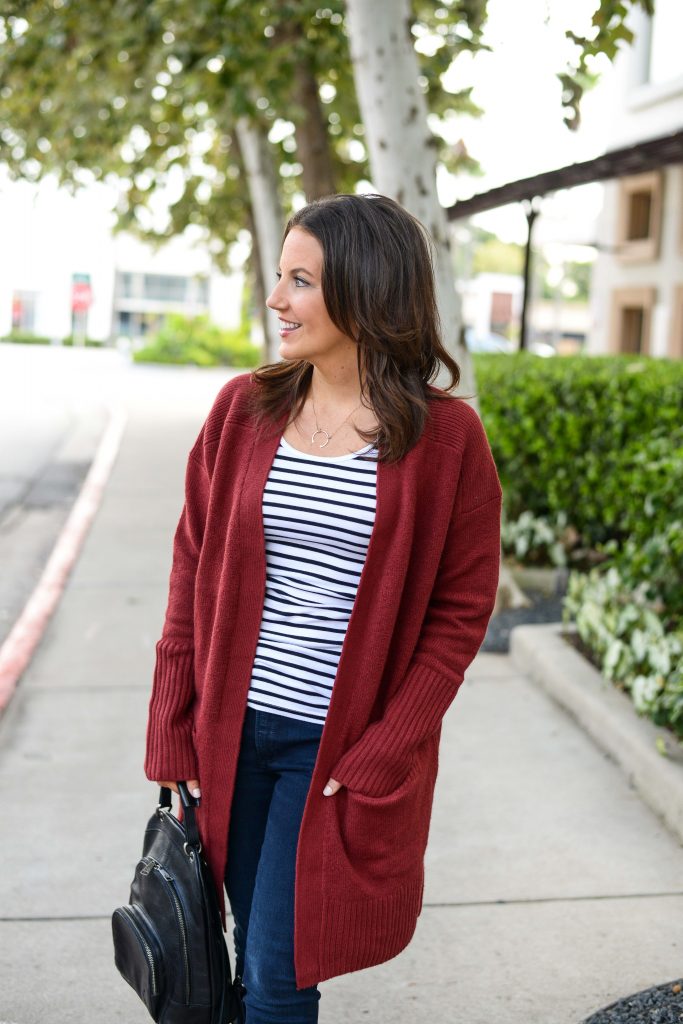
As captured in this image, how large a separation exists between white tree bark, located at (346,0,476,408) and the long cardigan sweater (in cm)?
446

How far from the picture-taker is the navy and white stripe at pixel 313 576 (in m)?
2.36

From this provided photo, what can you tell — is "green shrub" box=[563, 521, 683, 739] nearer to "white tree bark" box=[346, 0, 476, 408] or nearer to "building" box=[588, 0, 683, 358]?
"white tree bark" box=[346, 0, 476, 408]

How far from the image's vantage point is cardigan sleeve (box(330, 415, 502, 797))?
231 cm

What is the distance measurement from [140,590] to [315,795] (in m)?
5.77

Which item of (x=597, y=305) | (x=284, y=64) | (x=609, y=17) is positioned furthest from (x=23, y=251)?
(x=609, y=17)

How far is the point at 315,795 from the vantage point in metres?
2.31

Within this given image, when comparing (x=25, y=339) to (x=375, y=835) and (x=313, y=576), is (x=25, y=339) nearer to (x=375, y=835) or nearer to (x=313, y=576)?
(x=313, y=576)

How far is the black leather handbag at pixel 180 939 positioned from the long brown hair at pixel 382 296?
860mm

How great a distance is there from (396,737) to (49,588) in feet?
19.1

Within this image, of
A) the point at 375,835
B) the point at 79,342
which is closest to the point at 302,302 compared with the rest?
the point at 375,835

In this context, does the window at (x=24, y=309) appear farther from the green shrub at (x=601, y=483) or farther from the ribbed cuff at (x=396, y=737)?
the ribbed cuff at (x=396, y=737)

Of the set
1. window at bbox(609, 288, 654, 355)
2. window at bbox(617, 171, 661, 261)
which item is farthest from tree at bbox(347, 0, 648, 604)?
window at bbox(609, 288, 654, 355)

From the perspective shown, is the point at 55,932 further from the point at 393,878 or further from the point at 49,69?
the point at 49,69

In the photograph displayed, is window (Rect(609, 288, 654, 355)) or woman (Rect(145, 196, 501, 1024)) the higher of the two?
window (Rect(609, 288, 654, 355))
